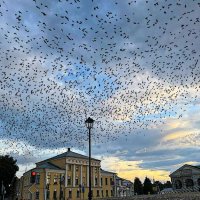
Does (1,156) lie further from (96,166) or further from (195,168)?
(195,168)

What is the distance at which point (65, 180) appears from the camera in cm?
8500

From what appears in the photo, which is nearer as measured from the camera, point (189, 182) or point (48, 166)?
point (48, 166)

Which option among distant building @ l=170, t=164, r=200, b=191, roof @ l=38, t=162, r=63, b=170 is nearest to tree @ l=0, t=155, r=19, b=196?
roof @ l=38, t=162, r=63, b=170

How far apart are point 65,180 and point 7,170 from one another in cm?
1654

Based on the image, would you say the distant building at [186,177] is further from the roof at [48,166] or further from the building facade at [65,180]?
the roof at [48,166]

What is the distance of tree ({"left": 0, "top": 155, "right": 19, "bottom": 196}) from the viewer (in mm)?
84031

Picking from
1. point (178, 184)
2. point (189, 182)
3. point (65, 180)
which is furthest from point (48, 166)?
point (189, 182)

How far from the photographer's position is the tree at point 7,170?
84.0m

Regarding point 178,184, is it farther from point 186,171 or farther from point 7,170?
point 7,170

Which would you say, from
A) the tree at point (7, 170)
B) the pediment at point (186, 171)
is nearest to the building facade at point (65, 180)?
the tree at point (7, 170)

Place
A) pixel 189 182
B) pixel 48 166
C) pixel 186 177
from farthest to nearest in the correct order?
pixel 186 177
pixel 189 182
pixel 48 166

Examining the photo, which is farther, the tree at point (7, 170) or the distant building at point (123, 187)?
the distant building at point (123, 187)

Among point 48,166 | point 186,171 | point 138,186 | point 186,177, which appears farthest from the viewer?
point 138,186

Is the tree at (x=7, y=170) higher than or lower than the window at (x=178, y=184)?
higher
